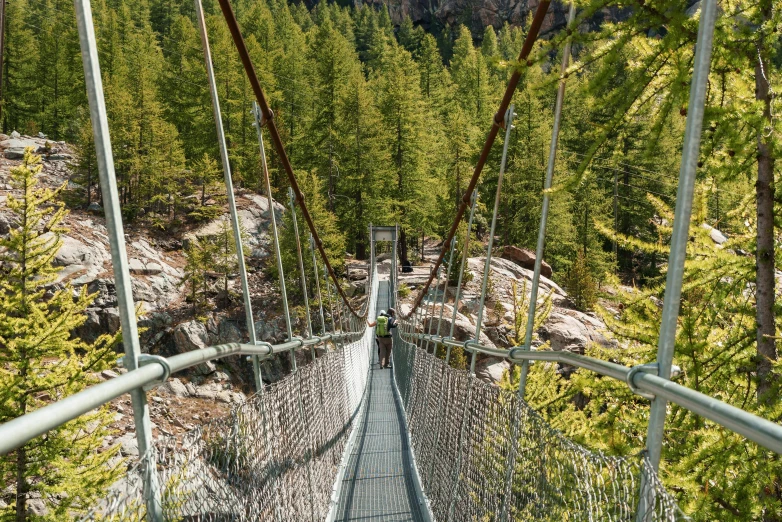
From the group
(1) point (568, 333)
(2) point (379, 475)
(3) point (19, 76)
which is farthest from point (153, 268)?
(3) point (19, 76)

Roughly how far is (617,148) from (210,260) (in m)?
19.9

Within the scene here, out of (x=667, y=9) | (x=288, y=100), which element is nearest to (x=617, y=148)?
(x=667, y=9)

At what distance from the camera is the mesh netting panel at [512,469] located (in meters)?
1.26

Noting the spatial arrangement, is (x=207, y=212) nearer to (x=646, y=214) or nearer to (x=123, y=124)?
(x=123, y=124)

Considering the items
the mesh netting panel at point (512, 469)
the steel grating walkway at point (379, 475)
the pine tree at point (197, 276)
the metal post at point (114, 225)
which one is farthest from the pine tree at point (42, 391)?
the pine tree at point (197, 276)

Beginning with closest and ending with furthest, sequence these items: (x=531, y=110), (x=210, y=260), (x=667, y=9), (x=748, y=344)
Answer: (x=667, y=9)
(x=748, y=344)
(x=210, y=260)
(x=531, y=110)

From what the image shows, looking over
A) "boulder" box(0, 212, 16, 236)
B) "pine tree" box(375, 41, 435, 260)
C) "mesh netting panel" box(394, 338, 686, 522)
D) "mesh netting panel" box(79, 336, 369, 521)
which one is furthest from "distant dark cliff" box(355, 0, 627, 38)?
"mesh netting panel" box(79, 336, 369, 521)

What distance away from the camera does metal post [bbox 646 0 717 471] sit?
113 cm

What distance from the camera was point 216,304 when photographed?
21422mm

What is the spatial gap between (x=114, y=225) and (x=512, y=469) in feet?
5.07

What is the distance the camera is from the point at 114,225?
111 centimetres

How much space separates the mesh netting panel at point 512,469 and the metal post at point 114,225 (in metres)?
0.95

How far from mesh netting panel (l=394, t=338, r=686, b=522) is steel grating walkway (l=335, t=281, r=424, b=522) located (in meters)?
0.31

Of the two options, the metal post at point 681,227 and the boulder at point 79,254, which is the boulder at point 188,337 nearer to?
the boulder at point 79,254
